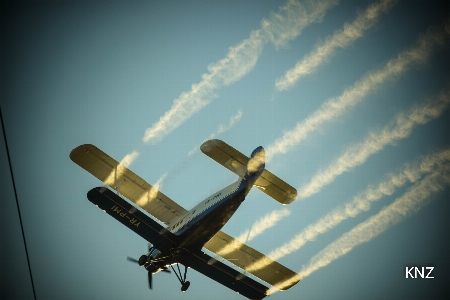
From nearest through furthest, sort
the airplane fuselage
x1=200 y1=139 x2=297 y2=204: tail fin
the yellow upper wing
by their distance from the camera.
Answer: x1=200 y1=139 x2=297 y2=204: tail fin → the airplane fuselage → the yellow upper wing

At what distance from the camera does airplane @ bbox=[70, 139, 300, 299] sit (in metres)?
16.5

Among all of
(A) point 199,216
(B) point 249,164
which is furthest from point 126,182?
(B) point 249,164

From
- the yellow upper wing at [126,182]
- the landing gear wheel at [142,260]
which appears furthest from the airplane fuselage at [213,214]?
the yellow upper wing at [126,182]

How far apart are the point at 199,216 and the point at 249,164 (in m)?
3.23

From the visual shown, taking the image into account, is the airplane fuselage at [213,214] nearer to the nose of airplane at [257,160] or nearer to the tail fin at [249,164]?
the nose of airplane at [257,160]

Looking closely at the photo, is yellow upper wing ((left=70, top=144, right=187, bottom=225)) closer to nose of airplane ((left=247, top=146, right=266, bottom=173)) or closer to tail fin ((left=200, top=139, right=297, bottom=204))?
tail fin ((left=200, top=139, right=297, bottom=204))

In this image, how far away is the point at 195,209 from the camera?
1908 cm

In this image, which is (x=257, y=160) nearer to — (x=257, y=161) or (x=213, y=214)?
(x=257, y=161)

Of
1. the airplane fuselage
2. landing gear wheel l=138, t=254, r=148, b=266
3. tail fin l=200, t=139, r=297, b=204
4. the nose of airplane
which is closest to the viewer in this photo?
the nose of airplane

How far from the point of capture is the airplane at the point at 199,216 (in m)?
16.5

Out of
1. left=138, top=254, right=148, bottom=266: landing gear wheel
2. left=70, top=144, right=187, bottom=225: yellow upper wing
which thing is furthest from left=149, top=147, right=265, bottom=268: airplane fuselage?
left=70, top=144, right=187, bottom=225: yellow upper wing

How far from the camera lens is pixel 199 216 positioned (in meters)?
17.3

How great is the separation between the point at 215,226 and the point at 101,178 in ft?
21.9

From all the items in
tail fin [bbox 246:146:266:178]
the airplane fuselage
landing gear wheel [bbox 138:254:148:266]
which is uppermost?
tail fin [bbox 246:146:266:178]
